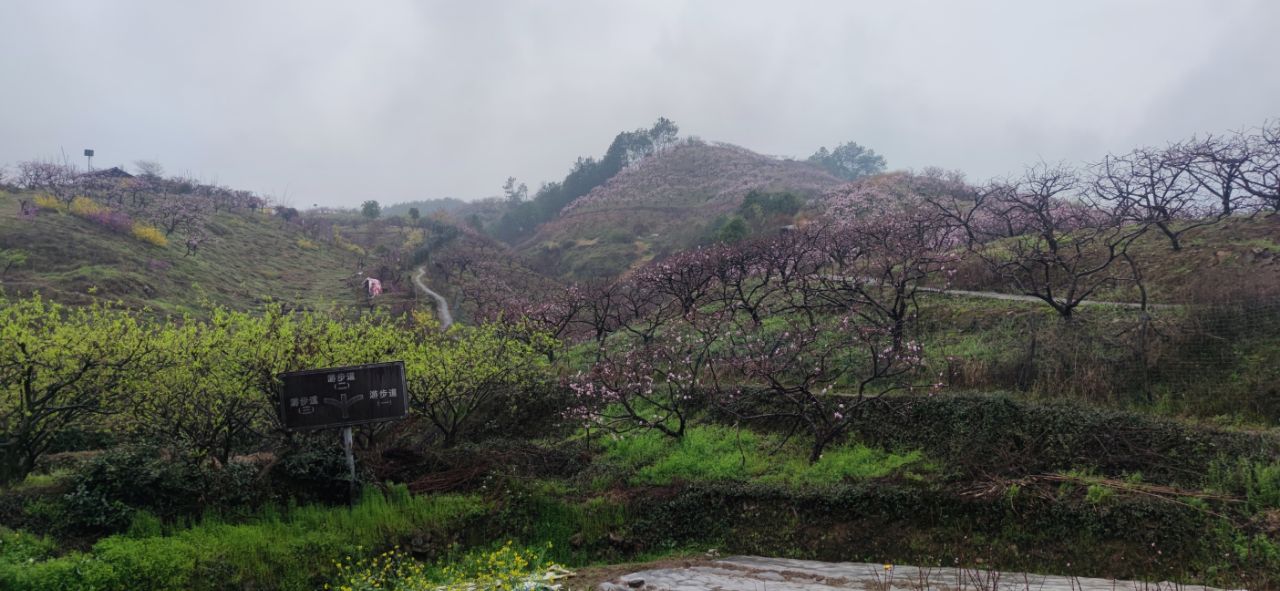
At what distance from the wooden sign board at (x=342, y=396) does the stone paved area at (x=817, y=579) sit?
221 inches

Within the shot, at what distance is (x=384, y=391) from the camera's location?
1227cm

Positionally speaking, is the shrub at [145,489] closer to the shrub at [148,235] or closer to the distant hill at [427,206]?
the shrub at [148,235]

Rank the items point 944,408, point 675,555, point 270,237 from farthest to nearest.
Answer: point 270,237, point 944,408, point 675,555

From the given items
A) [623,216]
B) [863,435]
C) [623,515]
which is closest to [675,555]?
[623,515]

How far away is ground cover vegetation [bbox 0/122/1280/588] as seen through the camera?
9406 millimetres

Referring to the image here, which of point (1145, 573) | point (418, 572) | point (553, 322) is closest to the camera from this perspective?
point (1145, 573)

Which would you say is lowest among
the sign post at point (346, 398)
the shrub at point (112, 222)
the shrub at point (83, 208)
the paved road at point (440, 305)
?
the sign post at point (346, 398)

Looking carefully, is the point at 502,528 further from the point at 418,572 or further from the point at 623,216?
the point at 623,216

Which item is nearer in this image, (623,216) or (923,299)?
(923,299)

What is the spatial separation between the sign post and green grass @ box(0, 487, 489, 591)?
3.64 ft

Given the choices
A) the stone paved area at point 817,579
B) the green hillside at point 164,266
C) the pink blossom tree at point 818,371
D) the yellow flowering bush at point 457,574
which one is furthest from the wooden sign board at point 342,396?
the green hillside at point 164,266

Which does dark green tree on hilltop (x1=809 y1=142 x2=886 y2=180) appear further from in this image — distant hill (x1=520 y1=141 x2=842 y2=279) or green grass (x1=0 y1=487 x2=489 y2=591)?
green grass (x1=0 y1=487 x2=489 y2=591)

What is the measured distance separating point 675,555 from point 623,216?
7290 centimetres

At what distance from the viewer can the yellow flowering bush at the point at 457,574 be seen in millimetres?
7738
